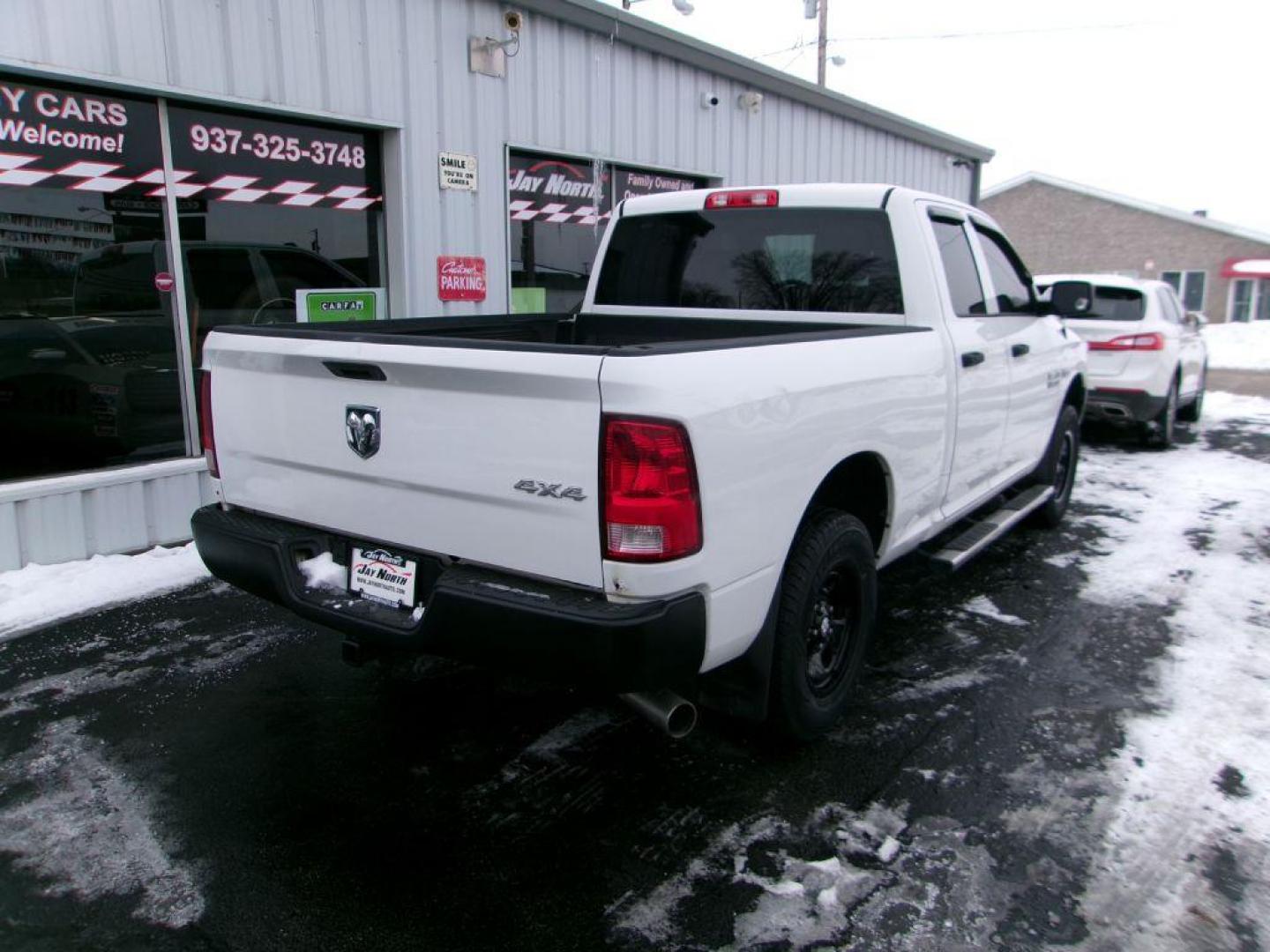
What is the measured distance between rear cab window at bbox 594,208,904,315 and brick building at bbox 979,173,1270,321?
36.7 metres

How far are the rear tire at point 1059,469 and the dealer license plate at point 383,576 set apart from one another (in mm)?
4428

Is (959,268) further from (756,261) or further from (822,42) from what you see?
(822,42)

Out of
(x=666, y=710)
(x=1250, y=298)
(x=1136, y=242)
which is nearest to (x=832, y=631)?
(x=666, y=710)

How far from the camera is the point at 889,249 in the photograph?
390cm

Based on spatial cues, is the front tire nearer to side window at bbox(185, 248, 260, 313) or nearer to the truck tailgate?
the truck tailgate

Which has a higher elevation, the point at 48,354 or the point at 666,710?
the point at 48,354

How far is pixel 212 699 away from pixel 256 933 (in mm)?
1554

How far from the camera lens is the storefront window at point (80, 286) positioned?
5.11m

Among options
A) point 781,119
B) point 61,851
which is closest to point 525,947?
point 61,851

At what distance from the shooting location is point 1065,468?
254 inches

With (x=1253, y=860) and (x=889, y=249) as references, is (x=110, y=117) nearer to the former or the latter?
(x=889, y=249)

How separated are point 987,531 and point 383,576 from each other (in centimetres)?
309

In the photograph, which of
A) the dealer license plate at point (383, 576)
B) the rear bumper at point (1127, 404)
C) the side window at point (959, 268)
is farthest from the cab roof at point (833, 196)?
the rear bumper at point (1127, 404)

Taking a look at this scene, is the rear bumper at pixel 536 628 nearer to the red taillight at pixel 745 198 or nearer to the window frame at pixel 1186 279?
the red taillight at pixel 745 198
